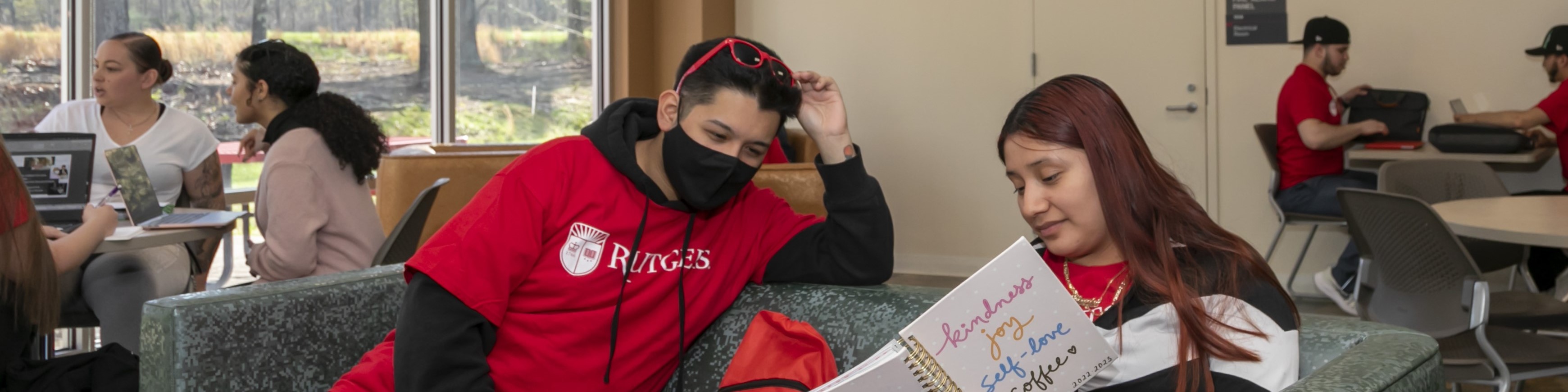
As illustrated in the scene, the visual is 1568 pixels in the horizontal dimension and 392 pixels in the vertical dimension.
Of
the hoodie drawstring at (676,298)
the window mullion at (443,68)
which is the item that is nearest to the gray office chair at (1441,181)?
the hoodie drawstring at (676,298)

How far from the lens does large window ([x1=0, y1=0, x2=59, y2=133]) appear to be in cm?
382

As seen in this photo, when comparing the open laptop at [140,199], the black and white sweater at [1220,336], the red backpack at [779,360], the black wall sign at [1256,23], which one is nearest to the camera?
the black and white sweater at [1220,336]

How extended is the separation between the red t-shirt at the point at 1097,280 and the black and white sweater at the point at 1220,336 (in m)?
0.03

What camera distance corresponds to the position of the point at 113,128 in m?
3.33

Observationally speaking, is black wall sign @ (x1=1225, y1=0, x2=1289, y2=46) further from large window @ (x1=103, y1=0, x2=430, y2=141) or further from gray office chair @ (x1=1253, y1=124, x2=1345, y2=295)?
large window @ (x1=103, y1=0, x2=430, y2=141)

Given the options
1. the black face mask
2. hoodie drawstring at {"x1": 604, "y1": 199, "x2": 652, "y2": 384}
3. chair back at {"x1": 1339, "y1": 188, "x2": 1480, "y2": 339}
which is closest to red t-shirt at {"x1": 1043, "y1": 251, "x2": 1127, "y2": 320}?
the black face mask

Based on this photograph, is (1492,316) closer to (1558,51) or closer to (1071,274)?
(1071,274)

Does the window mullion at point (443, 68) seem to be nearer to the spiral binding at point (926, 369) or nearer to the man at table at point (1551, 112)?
the man at table at point (1551, 112)

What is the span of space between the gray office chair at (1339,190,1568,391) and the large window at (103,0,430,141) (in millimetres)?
4115

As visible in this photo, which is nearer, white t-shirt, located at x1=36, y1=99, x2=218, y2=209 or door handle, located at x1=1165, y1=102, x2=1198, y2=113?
white t-shirt, located at x1=36, y1=99, x2=218, y2=209

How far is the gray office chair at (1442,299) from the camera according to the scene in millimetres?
2316

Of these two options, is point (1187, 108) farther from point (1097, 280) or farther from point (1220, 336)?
point (1220, 336)

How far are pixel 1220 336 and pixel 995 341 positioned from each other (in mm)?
287

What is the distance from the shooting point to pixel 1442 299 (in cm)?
240
